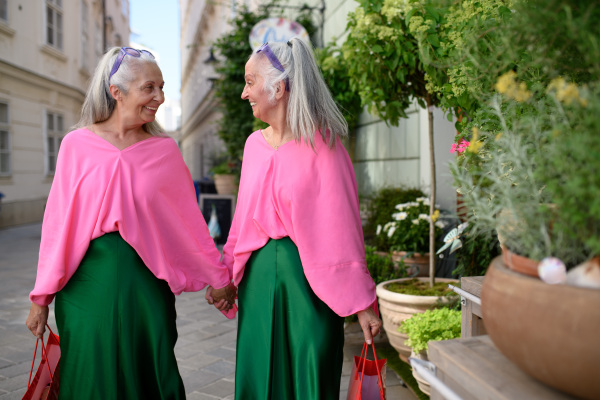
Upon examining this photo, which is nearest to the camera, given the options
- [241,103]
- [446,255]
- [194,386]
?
[194,386]

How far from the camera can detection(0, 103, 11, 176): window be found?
1292 cm

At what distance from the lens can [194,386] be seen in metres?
3.40

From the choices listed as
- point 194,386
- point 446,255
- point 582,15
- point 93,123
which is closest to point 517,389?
point 582,15

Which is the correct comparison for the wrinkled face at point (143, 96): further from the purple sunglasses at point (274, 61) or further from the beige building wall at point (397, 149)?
the beige building wall at point (397, 149)

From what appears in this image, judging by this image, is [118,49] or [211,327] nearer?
[118,49]

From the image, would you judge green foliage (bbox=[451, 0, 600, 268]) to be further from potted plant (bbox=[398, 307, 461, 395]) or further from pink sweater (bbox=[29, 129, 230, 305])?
potted plant (bbox=[398, 307, 461, 395])

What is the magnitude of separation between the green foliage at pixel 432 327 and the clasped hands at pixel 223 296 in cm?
106

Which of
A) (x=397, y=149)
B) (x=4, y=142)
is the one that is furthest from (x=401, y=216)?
(x=4, y=142)

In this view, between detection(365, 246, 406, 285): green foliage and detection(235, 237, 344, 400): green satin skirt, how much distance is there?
75.8 inches

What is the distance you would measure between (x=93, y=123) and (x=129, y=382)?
1.08 meters

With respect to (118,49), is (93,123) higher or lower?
lower

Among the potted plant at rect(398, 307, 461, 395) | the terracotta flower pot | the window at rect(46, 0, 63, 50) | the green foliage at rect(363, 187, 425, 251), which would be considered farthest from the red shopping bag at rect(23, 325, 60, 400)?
the window at rect(46, 0, 63, 50)

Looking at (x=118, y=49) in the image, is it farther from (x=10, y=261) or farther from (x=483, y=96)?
(x=10, y=261)

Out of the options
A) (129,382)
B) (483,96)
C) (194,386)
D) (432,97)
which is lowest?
(194,386)
